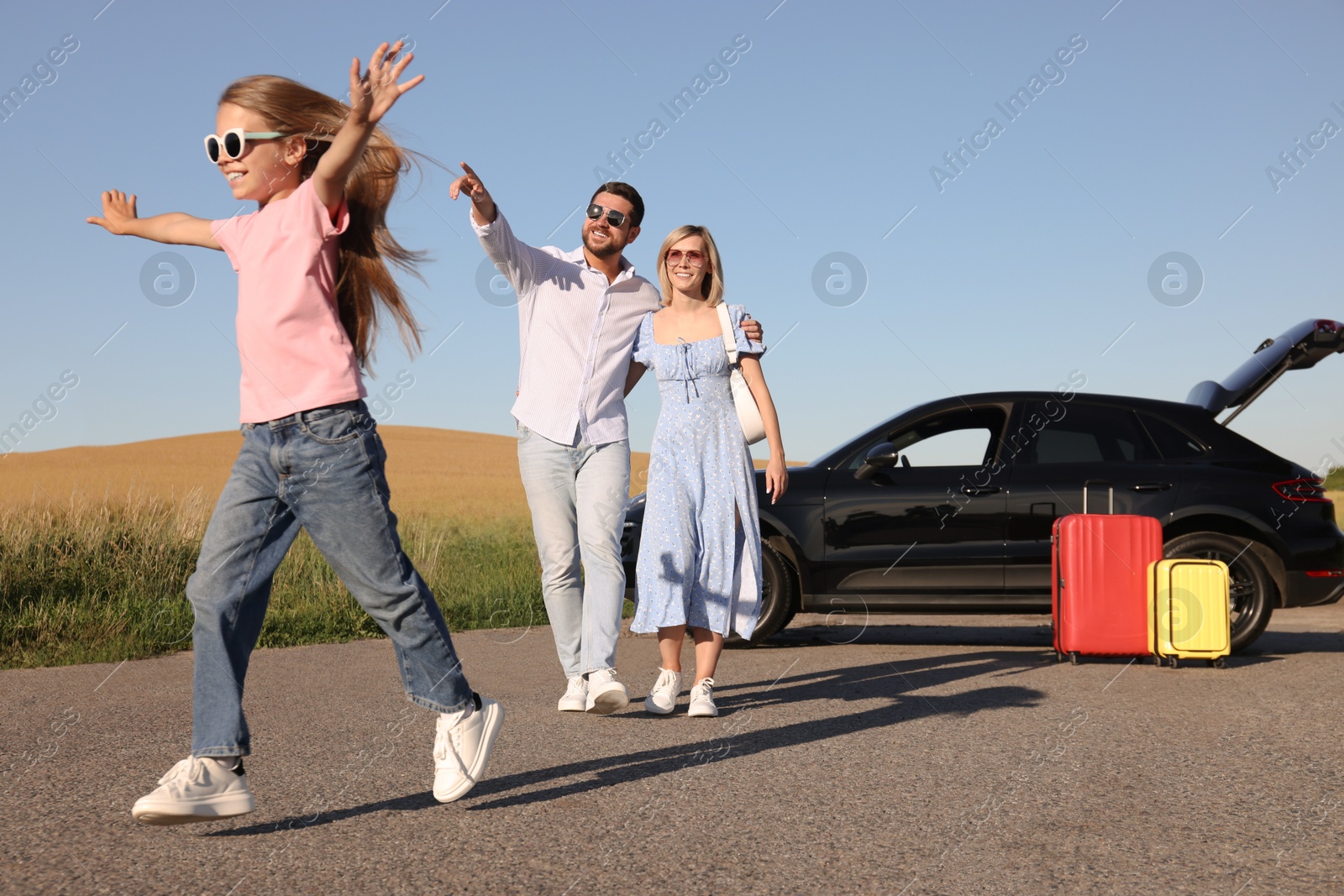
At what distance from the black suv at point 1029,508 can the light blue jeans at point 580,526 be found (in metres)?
3.05

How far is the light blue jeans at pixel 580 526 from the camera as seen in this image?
16.6ft

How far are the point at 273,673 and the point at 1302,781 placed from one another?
5.24m

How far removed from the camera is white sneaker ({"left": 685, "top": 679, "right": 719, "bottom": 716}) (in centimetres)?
516

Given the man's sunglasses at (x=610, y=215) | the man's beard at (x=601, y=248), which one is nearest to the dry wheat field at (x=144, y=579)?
the man's beard at (x=601, y=248)

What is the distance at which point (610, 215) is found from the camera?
5.16m

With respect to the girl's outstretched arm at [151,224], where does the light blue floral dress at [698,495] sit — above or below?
below

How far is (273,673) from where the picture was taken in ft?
Answer: 21.9

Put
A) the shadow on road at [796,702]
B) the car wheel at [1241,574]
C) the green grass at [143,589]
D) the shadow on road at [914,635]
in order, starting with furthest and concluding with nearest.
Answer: the shadow on road at [914,635] → the green grass at [143,589] → the car wheel at [1241,574] → the shadow on road at [796,702]

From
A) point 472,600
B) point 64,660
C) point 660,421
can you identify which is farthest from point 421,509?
point 660,421

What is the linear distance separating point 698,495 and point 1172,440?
4.13 meters

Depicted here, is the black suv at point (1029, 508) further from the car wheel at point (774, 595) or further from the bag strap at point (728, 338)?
the bag strap at point (728, 338)

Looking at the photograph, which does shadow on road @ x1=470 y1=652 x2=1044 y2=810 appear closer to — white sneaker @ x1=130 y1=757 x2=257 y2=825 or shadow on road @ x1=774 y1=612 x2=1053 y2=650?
white sneaker @ x1=130 y1=757 x2=257 y2=825

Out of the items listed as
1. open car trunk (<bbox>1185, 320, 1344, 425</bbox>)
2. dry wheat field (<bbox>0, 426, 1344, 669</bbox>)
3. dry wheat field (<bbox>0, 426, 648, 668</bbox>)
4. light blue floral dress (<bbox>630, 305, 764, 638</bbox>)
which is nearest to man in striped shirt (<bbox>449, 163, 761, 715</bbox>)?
light blue floral dress (<bbox>630, 305, 764, 638</bbox>)

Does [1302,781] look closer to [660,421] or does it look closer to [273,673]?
[660,421]
